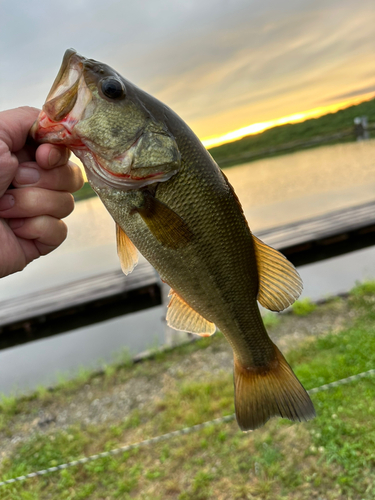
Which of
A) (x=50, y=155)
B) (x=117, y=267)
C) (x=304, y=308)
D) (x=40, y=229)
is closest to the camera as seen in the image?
(x=50, y=155)

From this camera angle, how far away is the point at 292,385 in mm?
1751

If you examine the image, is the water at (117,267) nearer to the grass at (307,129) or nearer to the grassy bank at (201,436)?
the grassy bank at (201,436)

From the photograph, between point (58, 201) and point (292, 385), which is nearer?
point (292, 385)

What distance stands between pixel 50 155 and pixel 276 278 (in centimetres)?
116

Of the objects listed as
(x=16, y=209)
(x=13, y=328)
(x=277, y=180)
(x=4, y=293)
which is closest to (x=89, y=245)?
(x=4, y=293)

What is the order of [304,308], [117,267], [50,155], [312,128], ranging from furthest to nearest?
[312,128], [117,267], [304,308], [50,155]

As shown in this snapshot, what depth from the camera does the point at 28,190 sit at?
1.83 meters

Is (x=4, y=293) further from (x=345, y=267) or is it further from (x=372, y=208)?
(x=372, y=208)

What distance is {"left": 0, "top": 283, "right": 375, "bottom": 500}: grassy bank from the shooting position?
3486 millimetres

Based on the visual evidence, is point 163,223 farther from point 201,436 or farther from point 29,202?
point 201,436

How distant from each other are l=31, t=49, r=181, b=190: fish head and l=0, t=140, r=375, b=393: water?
5.82 metres

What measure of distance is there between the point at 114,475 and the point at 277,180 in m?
24.5

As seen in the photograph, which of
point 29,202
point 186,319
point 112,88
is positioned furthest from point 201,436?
point 112,88

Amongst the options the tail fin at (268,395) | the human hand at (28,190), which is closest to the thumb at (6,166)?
the human hand at (28,190)
